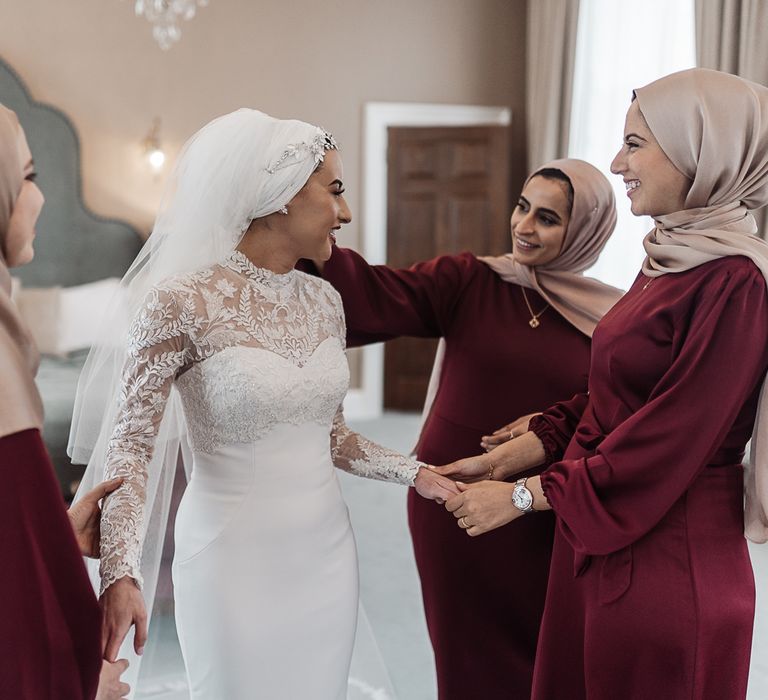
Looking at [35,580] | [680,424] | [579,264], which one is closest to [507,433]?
[579,264]

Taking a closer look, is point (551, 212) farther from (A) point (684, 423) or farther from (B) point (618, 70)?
(B) point (618, 70)

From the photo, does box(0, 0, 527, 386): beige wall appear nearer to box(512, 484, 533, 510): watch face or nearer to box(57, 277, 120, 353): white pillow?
box(57, 277, 120, 353): white pillow

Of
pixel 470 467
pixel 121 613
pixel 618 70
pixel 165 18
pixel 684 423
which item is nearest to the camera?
pixel 121 613

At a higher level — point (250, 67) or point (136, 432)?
point (250, 67)

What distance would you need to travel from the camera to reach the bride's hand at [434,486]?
1.81 m

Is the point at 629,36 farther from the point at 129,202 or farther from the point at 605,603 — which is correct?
the point at 605,603

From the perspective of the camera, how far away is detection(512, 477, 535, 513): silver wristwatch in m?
1.65

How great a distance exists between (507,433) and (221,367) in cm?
79

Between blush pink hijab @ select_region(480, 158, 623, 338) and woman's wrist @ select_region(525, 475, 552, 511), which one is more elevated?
blush pink hijab @ select_region(480, 158, 623, 338)

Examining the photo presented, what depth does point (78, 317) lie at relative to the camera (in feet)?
17.6

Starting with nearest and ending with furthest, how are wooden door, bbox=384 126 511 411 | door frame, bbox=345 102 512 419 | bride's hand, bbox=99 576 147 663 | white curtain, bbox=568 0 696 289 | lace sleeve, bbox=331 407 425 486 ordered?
1. bride's hand, bbox=99 576 147 663
2. lace sleeve, bbox=331 407 425 486
3. white curtain, bbox=568 0 696 289
4. wooden door, bbox=384 126 511 411
5. door frame, bbox=345 102 512 419

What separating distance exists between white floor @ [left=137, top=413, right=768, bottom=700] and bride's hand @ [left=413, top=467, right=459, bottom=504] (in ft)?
3.39

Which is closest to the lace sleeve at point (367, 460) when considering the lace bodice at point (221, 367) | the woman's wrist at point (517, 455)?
the lace bodice at point (221, 367)

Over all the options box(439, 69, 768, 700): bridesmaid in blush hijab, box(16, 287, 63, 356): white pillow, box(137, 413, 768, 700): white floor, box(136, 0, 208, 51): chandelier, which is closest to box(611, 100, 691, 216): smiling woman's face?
box(439, 69, 768, 700): bridesmaid in blush hijab
